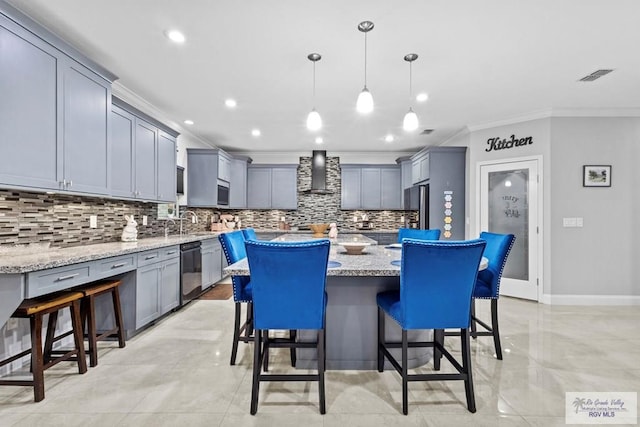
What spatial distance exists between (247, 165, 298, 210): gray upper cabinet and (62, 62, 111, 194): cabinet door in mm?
3864

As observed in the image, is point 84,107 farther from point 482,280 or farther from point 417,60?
point 482,280

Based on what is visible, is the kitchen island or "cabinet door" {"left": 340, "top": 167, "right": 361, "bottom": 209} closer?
the kitchen island

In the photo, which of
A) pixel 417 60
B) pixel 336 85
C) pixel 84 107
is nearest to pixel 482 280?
pixel 417 60

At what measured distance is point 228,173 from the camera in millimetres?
6223

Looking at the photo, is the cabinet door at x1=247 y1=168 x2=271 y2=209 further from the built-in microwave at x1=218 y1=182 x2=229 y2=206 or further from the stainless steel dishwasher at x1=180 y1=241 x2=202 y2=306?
the stainless steel dishwasher at x1=180 y1=241 x2=202 y2=306

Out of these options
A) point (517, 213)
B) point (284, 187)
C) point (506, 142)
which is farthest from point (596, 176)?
point (284, 187)

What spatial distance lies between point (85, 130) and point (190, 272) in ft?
6.72

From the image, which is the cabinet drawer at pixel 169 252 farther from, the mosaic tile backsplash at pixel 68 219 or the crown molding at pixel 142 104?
the crown molding at pixel 142 104

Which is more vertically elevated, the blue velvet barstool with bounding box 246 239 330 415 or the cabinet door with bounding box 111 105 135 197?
the cabinet door with bounding box 111 105 135 197

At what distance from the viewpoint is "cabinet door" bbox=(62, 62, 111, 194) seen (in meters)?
Answer: 2.47

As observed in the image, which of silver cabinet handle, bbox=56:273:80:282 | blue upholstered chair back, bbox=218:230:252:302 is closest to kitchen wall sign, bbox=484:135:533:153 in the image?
blue upholstered chair back, bbox=218:230:252:302

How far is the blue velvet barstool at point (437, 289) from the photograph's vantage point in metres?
1.76

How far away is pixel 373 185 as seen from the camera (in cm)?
679

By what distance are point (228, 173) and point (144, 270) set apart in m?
3.43
